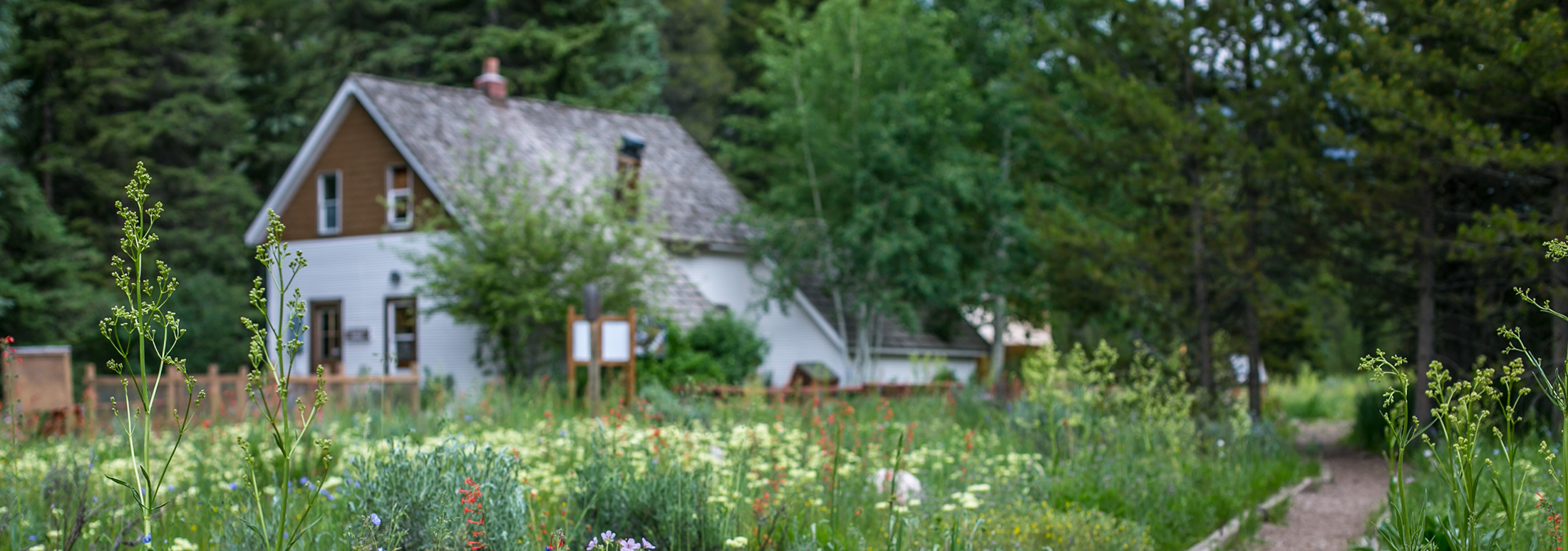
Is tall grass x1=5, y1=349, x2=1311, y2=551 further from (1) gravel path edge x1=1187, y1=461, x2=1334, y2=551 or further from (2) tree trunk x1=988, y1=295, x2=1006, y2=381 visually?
(2) tree trunk x1=988, y1=295, x2=1006, y2=381

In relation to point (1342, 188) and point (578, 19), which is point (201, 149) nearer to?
point (578, 19)

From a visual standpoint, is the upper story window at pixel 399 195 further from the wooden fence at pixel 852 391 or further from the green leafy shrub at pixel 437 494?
the green leafy shrub at pixel 437 494

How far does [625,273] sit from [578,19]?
16.4 m

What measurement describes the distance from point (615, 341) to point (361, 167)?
977cm

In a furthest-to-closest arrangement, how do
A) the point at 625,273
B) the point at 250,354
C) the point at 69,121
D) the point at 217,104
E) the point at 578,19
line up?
the point at 578,19
the point at 217,104
the point at 69,121
the point at 625,273
the point at 250,354

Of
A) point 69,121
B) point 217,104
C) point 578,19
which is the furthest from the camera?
point 578,19

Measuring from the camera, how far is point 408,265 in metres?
20.0

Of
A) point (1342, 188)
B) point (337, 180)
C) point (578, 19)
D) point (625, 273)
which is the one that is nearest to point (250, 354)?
point (1342, 188)

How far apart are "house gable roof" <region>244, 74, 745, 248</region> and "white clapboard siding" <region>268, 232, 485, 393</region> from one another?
4.17 feet

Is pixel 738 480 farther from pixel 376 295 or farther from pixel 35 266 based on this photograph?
pixel 35 266

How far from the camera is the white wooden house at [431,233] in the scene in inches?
771

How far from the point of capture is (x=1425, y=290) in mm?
12078

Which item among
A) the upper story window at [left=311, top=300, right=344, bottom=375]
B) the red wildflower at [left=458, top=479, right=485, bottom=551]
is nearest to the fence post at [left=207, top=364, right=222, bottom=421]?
the upper story window at [left=311, top=300, right=344, bottom=375]

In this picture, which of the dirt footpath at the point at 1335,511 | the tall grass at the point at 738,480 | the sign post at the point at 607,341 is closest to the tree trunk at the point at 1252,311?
the dirt footpath at the point at 1335,511
